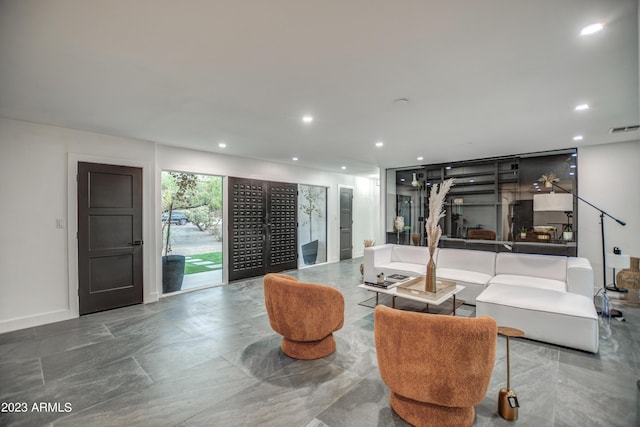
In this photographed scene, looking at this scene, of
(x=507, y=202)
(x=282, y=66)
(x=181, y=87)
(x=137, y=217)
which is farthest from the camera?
(x=507, y=202)

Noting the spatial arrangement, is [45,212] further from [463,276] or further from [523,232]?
[523,232]

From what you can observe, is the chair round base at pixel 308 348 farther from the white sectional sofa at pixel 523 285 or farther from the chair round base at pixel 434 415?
the white sectional sofa at pixel 523 285

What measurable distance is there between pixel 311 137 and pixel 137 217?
2910 mm

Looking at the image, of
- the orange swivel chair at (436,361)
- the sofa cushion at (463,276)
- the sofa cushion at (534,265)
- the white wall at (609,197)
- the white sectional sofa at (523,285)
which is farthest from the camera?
the white wall at (609,197)

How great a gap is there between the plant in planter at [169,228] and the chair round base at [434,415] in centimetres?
449

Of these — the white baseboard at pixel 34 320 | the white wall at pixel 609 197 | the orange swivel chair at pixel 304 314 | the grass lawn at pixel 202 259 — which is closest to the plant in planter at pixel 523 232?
the white wall at pixel 609 197

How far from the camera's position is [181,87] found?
2639 millimetres

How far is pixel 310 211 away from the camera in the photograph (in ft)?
24.6

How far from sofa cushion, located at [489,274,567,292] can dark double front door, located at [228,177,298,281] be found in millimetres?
4146

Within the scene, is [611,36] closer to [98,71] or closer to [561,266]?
[561,266]

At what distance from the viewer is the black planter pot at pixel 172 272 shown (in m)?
5.04

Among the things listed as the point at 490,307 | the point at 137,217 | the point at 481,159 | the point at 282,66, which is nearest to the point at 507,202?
the point at 481,159

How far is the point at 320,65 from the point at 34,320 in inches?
178

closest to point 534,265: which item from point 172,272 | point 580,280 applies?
point 580,280
